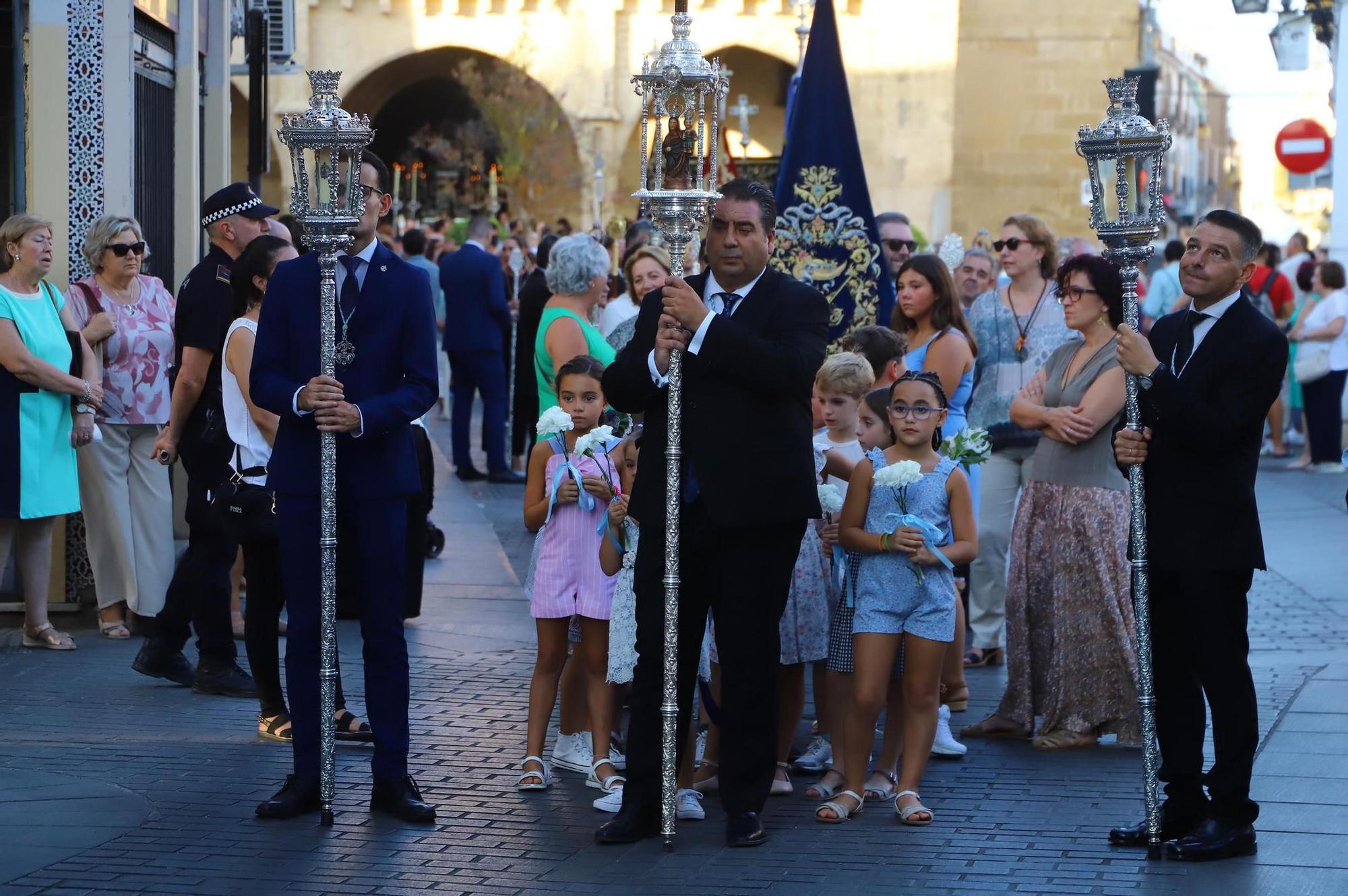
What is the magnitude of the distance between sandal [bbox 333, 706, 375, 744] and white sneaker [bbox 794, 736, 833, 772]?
1634mm

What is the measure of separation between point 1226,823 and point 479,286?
35.9ft

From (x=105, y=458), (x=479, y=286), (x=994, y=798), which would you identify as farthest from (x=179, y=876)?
(x=479, y=286)

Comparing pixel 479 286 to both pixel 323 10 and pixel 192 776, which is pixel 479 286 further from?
pixel 323 10

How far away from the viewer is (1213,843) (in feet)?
19.0

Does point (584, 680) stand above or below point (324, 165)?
below

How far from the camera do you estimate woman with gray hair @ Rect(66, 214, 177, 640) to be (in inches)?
360

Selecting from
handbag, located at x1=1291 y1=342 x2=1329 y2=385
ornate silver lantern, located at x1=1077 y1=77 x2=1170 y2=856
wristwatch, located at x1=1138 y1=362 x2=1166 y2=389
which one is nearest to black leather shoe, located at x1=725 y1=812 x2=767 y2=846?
ornate silver lantern, located at x1=1077 y1=77 x2=1170 y2=856

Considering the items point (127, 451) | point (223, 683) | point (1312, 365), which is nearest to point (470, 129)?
point (1312, 365)

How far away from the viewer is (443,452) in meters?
18.8

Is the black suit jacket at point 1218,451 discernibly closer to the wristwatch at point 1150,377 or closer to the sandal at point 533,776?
the wristwatch at point 1150,377

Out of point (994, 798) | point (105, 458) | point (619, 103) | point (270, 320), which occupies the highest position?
point (619, 103)

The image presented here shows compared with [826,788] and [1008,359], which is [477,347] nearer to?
[1008,359]

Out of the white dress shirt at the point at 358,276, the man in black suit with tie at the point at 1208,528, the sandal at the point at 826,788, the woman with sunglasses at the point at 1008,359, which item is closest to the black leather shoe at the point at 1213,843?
the man in black suit with tie at the point at 1208,528

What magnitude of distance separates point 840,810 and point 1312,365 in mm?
12312
